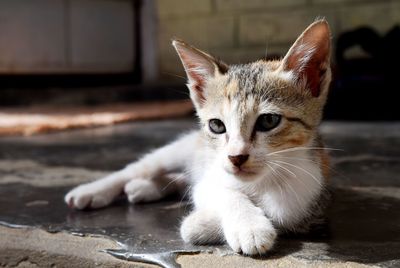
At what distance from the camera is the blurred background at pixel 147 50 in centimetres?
347

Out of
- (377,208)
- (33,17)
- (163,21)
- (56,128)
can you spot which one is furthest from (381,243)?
(163,21)

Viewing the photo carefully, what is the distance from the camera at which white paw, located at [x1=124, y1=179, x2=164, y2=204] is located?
4.95 feet

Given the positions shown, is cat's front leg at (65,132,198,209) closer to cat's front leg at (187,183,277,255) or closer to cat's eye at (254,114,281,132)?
cat's front leg at (187,183,277,255)

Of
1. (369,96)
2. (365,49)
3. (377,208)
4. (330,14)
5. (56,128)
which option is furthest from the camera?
(330,14)

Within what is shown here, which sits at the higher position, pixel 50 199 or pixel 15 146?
pixel 50 199

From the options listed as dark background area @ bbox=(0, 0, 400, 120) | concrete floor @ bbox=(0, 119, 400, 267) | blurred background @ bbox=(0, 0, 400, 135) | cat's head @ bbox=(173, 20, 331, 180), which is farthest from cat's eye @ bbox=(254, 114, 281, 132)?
dark background area @ bbox=(0, 0, 400, 120)

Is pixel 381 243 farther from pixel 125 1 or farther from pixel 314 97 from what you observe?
pixel 125 1

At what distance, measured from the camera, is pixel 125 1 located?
4.97m

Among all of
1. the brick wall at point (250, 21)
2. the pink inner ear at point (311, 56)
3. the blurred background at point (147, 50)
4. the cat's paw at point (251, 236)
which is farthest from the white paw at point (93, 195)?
the brick wall at point (250, 21)

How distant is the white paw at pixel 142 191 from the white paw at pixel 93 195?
4cm

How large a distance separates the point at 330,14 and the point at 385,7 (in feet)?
1.29

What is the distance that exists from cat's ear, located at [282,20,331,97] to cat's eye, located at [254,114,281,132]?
5.2 inches

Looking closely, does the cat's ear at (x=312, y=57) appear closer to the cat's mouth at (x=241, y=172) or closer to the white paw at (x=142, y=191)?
the cat's mouth at (x=241, y=172)

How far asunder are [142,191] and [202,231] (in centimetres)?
43
